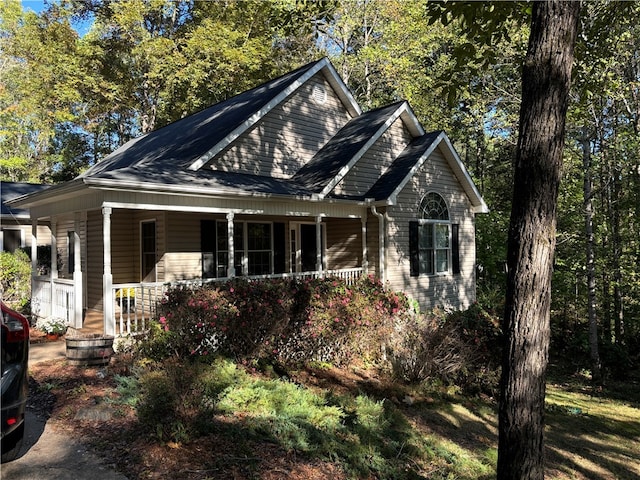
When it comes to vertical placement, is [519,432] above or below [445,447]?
above

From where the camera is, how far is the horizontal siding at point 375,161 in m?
12.0

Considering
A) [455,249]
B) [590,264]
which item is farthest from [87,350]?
[590,264]

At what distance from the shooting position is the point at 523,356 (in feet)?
11.4

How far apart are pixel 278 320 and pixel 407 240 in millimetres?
5672

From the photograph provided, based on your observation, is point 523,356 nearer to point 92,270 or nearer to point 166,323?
point 166,323

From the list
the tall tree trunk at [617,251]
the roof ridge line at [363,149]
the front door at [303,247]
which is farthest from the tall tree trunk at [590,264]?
the front door at [303,247]

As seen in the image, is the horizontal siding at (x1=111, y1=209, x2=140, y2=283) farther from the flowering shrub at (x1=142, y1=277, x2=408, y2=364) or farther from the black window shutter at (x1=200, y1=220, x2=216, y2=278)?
the flowering shrub at (x1=142, y1=277, x2=408, y2=364)

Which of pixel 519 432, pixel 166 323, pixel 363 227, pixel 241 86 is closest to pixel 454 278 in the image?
pixel 363 227

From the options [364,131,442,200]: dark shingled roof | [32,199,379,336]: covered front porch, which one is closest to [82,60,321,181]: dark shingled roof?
[32,199,379,336]: covered front porch

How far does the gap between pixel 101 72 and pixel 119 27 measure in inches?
114

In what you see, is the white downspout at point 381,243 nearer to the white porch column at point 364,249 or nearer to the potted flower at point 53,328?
the white porch column at point 364,249

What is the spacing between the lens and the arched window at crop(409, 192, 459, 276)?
12492 mm

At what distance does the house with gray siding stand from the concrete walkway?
4.79m

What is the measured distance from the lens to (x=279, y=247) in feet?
42.0
